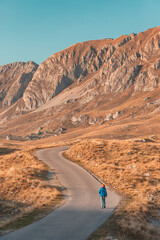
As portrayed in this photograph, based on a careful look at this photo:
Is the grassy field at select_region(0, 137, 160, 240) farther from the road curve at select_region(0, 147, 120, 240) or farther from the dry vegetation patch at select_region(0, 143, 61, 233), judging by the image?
the road curve at select_region(0, 147, 120, 240)

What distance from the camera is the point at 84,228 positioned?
11.2 meters

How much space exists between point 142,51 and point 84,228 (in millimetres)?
201366

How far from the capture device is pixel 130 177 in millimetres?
22531

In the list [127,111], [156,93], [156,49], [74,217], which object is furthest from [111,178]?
[156,49]

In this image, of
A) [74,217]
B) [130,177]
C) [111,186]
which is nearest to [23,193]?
[74,217]

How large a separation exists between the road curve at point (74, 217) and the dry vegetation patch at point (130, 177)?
921mm

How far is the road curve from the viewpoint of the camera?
10336 mm

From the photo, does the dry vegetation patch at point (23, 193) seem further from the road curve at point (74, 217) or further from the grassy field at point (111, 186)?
the road curve at point (74, 217)

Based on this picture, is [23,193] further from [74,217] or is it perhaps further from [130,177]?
[130,177]

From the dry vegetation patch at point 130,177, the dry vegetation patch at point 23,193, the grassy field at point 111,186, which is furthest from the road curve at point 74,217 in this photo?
the dry vegetation patch at point 23,193

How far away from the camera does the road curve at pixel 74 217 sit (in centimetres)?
1034

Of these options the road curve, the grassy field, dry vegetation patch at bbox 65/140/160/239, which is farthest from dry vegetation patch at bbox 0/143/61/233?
dry vegetation patch at bbox 65/140/160/239

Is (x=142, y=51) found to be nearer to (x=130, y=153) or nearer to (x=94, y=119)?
(x=94, y=119)

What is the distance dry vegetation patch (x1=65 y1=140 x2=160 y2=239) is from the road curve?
92 centimetres
